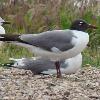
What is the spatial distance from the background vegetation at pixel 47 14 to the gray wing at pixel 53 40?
3234 millimetres

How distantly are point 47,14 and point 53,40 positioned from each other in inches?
186

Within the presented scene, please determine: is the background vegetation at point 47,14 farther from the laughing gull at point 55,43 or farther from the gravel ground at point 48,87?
the laughing gull at point 55,43

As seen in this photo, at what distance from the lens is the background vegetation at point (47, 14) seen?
11.4 metres

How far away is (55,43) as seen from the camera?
24.0 ft

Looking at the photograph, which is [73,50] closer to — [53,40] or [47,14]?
[53,40]

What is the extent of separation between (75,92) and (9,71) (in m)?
1.85

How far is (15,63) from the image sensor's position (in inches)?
320

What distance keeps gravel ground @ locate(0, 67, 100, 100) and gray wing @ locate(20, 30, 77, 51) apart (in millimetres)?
433

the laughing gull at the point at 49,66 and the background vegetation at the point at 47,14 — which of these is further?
the background vegetation at the point at 47,14

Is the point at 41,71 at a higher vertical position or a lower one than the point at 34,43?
lower

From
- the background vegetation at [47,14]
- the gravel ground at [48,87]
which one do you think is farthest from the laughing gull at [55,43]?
the background vegetation at [47,14]

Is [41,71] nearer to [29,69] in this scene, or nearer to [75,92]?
[29,69]

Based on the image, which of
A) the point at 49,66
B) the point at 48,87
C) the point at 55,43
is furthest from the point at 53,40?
the point at 48,87

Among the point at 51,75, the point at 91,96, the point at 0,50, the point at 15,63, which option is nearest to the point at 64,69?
the point at 51,75
